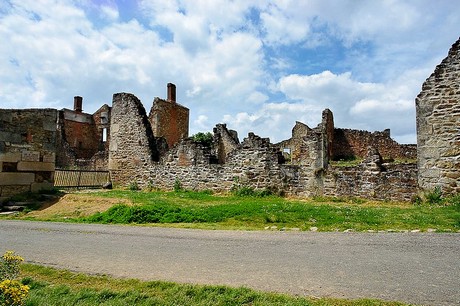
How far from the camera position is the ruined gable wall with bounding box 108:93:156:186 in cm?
2055

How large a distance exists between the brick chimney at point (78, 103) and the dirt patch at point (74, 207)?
30.2 meters

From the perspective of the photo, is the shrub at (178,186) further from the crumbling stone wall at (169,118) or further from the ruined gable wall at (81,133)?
the ruined gable wall at (81,133)

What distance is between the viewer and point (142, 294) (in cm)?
391

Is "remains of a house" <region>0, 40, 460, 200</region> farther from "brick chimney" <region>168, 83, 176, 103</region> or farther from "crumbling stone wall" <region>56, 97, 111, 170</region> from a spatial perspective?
"crumbling stone wall" <region>56, 97, 111, 170</region>

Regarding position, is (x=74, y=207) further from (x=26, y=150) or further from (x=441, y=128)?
(x=441, y=128)

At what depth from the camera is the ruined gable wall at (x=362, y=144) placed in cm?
3036

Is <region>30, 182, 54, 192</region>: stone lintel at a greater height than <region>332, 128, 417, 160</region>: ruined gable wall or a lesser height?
lesser

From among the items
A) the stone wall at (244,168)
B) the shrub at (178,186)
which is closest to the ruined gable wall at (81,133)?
the stone wall at (244,168)

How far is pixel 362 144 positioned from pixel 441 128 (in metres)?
18.8

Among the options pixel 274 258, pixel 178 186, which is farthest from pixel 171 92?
pixel 274 258

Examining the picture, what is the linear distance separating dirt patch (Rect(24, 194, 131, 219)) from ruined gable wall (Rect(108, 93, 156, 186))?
6.50 metres

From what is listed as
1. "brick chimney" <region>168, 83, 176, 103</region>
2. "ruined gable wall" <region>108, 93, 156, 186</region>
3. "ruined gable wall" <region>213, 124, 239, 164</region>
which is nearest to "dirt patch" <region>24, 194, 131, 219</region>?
"ruined gable wall" <region>108, 93, 156, 186</region>

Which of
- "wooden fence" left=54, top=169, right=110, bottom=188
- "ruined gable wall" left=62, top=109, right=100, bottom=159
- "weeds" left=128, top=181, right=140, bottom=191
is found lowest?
"weeds" left=128, top=181, right=140, bottom=191

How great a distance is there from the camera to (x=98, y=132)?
141 ft
